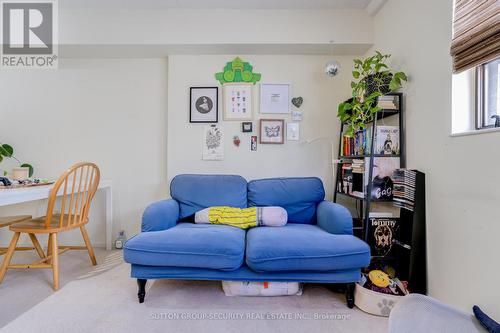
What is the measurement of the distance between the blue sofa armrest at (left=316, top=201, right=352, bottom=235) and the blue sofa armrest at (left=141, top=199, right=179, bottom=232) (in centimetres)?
124

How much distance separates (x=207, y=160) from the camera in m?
2.47

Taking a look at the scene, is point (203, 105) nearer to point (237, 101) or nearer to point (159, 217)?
point (237, 101)

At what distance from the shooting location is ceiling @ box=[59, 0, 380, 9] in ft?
7.19

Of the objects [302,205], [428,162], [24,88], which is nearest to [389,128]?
[428,162]

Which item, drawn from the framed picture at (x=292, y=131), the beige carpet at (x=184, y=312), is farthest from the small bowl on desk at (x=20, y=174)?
the framed picture at (x=292, y=131)

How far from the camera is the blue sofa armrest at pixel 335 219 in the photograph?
5.41 ft

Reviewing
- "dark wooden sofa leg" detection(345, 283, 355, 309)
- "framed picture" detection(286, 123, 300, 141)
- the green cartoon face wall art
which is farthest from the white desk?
"dark wooden sofa leg" detection(345, 283, 355, 309)

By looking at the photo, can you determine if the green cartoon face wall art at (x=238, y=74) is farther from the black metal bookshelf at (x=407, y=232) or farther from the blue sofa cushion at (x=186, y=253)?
the blue sofa cushion at (x=186, y=253)

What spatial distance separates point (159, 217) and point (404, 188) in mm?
1806

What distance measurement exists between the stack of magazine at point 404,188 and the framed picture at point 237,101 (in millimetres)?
1465

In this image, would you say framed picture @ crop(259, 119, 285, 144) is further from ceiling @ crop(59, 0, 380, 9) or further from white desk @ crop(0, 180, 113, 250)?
white desk @ crop(0, 180, 113, 250)

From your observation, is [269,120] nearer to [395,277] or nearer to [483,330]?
[395,277]

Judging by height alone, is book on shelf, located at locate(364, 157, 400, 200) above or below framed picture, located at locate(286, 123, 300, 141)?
below

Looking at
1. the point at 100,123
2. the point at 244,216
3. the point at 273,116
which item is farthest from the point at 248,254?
the point at 100,123
